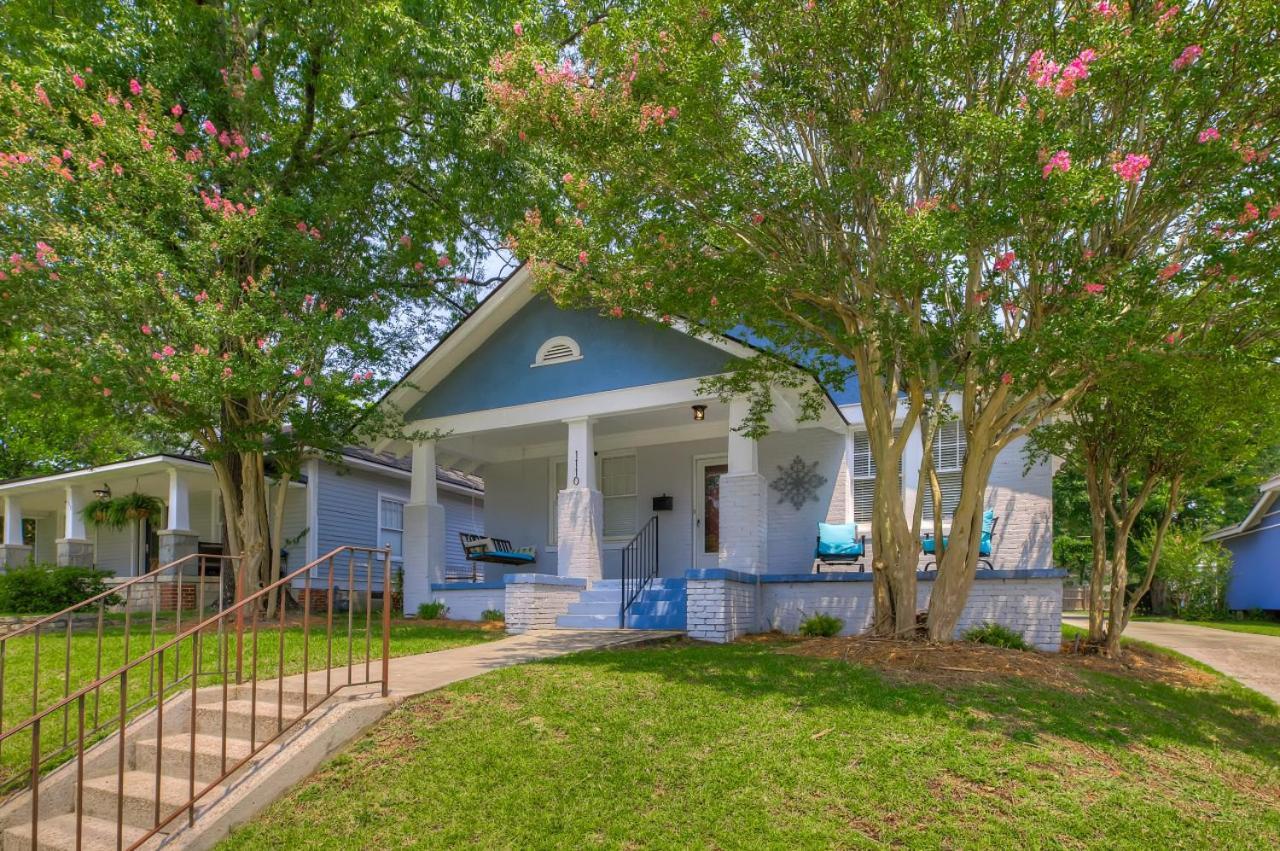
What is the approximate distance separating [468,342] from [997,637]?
8313mm

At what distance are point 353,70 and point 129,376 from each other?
4929 millimetres

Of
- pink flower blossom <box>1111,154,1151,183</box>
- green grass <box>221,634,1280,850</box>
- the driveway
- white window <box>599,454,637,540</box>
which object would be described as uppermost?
pink flower blossom <box>1111,154,1151,183</box>

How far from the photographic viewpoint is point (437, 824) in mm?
5133

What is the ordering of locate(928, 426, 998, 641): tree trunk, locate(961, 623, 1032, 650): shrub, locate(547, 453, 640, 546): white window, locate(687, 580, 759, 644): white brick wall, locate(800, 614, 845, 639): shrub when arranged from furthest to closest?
1. locate(547, 453, 640, 546): white window
2. locate(800, 614, 845, 639): shrub
3. locate(687, 580, 759, 644): white brick wall
4. locate(961, 623, 1032, 650): shrub
5. locate(928, 426, 998, 641): tree trunk

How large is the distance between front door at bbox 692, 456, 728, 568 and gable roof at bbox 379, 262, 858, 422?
2.25 meters

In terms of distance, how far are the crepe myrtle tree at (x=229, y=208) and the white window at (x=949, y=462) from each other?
7605 mm

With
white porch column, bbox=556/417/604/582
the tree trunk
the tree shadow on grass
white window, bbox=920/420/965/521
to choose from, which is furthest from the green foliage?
the tree trunk

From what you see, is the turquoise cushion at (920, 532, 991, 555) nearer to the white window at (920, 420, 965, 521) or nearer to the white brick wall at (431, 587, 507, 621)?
the white window at (920, 420, 965, 521)

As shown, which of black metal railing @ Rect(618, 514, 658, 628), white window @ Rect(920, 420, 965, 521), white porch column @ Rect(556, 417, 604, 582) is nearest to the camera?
white porch column @ Rect(556, 417, 604, 582)

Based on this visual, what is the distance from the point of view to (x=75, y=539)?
19688 millimetres

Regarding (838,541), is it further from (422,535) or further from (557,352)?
(422,535)

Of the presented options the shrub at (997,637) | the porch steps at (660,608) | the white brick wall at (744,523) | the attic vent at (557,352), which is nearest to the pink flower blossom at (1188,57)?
the shrub at (997,637)

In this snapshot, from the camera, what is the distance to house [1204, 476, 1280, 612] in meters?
22.8

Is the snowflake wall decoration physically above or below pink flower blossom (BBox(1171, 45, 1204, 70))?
below
